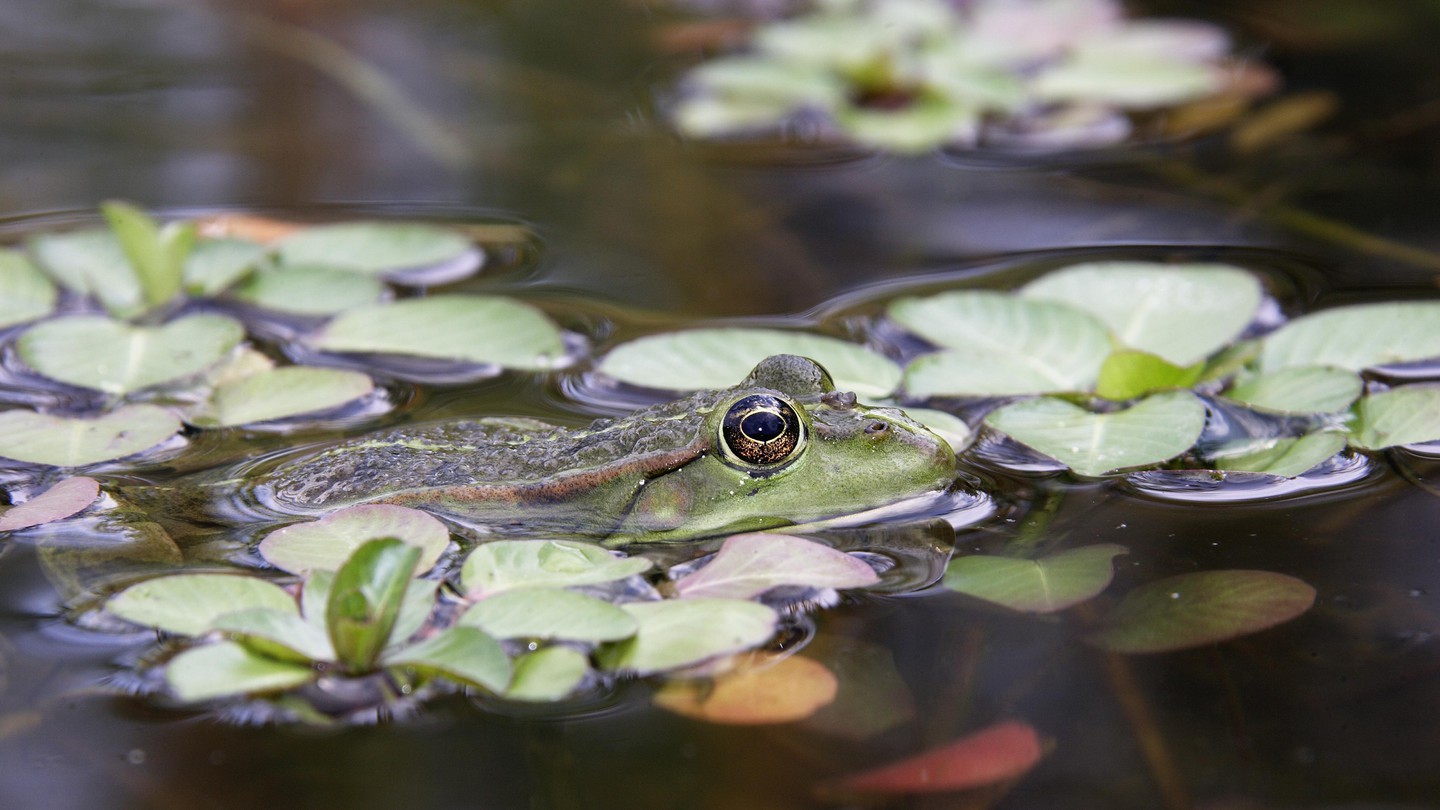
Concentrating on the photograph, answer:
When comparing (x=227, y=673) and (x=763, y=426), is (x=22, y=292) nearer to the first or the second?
(x=227, y=673)

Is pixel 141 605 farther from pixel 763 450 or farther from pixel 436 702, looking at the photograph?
pixel 763 450

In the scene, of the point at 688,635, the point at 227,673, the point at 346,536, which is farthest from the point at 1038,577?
the point at 227,673

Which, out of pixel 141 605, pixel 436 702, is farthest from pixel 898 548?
pixel 141 605

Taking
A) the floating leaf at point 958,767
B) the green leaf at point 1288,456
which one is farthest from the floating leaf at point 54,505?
the green leaf at point 1288,456

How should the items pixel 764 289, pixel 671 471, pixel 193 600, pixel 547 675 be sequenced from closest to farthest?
pixel 547 675
pixel 193 600
pixel 671 471
pixel 764 289

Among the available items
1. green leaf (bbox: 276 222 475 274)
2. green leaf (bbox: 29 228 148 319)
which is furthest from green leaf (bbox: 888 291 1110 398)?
green leaf (bbox: 29 228 148 319)

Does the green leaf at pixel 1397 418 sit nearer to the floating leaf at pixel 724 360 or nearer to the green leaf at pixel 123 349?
the floating leaf at pixel 724 360
